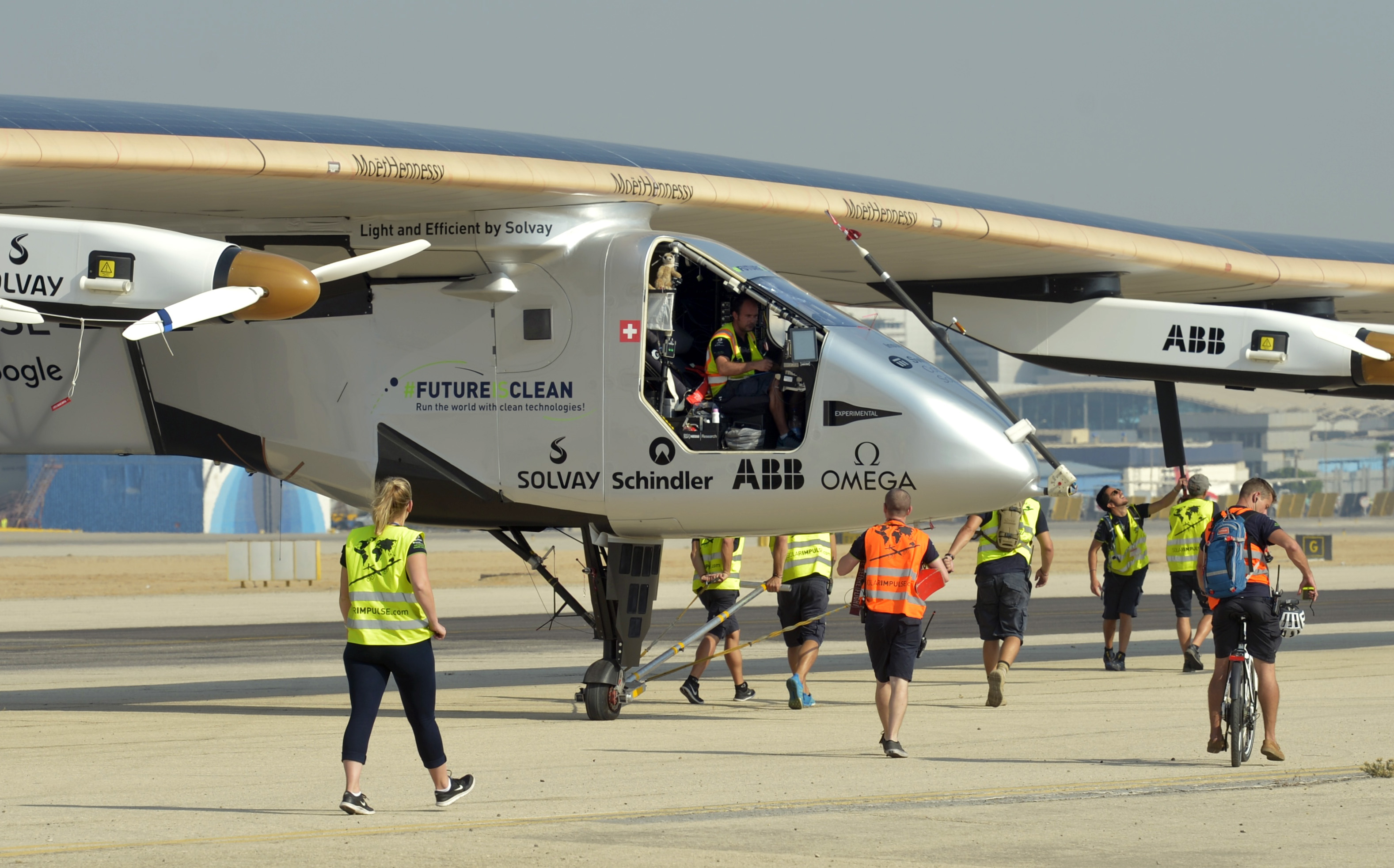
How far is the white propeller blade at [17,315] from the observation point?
10039mm

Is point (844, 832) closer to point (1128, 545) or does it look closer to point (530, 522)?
point (530, 522)

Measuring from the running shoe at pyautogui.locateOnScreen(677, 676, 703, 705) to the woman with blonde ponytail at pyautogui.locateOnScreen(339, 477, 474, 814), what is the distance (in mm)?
5968

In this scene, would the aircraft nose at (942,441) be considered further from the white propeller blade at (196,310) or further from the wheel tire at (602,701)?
the white propeller blade at (196,310)

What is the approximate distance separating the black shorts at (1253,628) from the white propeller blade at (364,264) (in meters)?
6.22

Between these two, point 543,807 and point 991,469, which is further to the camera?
point 991,469

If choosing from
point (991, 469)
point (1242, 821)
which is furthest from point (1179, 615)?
point (1242, 821)

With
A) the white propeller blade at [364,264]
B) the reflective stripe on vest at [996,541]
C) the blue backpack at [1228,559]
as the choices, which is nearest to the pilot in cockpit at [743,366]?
the white propeller blade at [364,264]

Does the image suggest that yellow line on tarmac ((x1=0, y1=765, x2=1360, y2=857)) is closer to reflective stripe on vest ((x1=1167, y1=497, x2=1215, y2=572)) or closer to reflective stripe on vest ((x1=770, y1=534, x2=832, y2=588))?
reflective stripe on vest ((x1=770, y1=534, x2=832, y2=588))

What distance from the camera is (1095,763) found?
9.82 meters

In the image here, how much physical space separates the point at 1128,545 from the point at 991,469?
6048 mm

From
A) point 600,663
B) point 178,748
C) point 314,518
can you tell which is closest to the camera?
point 178,748

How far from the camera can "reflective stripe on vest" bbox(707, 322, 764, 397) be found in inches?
476

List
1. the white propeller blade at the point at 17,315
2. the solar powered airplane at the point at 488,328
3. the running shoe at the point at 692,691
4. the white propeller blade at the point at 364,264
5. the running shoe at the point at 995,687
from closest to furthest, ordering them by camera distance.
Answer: the white propeller blade at the point at 17,315 < the solar powered airplane at the point at 488,328 < the white propeller blade at the point at 364,264 < the running shoe at the point at 995,687 < the running shoe at the point at 692,691

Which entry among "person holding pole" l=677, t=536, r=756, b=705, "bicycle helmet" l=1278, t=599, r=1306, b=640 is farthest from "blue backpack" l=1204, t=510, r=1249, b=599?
"person holding pole" l=677, t=536, r=756, b=705
